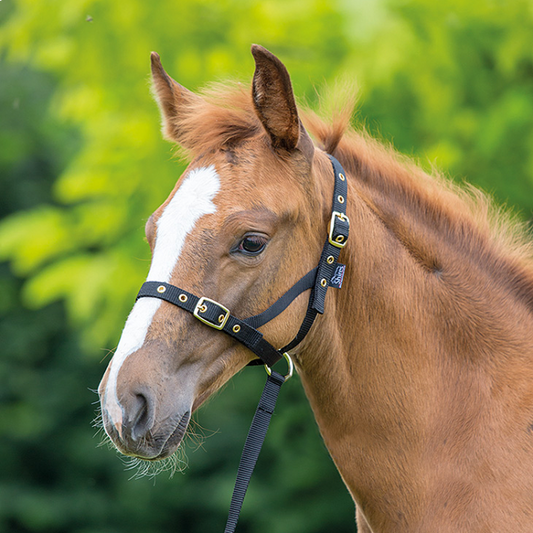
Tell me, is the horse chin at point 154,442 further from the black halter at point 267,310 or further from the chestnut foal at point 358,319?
the black halter at point 267,310

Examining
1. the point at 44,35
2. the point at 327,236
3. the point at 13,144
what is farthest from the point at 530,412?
the point at 13,144

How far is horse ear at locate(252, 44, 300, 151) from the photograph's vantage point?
7.34 ft

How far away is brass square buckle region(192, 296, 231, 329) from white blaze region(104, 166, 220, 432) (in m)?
0.14

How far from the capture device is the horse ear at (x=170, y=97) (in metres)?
2.79

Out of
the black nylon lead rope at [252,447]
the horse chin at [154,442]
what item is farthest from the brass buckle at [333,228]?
the horse chin at [154,442]

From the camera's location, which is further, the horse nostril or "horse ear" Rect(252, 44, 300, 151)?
"horse ear" Rect(252, 44, 300, 151)

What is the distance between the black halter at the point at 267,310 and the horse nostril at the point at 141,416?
0.34m

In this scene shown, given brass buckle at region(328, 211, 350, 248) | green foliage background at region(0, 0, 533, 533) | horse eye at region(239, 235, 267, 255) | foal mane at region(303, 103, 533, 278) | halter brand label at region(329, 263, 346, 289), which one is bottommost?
green foliage background at region(0, 0, 533, 533)

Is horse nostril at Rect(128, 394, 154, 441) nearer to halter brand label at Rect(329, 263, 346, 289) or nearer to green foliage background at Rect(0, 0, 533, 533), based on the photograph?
halter brand label at Rect(329, 263, 346, 289)

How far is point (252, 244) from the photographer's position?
223 cm

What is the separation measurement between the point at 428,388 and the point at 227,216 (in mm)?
1102

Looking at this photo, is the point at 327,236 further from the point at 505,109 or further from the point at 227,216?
the point at 505,109

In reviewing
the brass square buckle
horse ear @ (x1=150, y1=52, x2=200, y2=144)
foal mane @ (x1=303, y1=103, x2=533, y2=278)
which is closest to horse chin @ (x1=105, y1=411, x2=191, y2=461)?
the brass square buckle

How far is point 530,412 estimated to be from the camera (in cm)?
238
